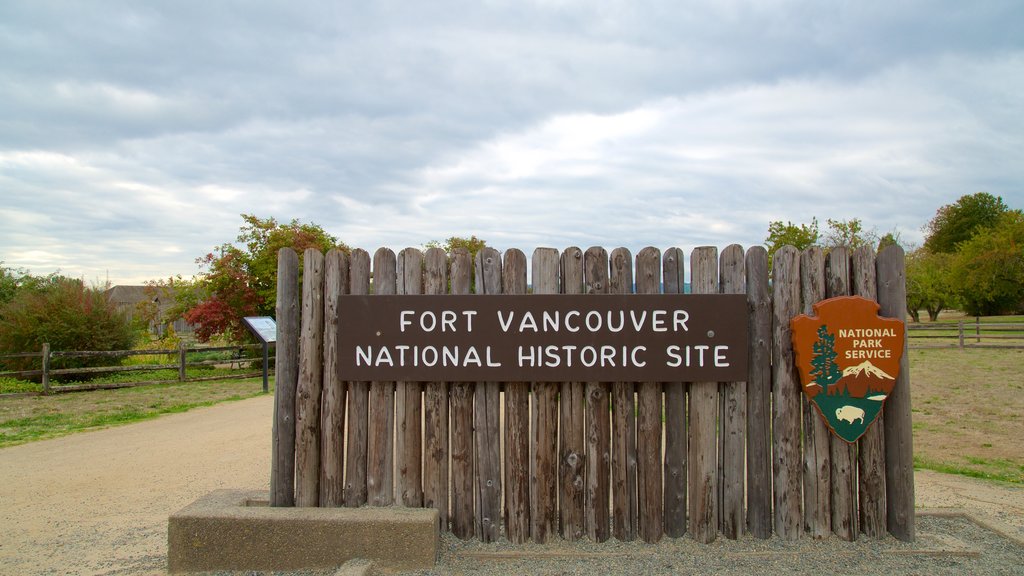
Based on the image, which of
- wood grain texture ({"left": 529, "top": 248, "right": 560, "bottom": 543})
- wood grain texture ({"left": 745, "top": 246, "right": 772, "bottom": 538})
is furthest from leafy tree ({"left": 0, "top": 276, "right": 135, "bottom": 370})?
wood grain texture ({"left": 745, "top": 246, "right": 772, "bottom": 538})

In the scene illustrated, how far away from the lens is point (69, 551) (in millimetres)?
4547

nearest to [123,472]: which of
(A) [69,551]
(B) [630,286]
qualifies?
(A) [69,551]

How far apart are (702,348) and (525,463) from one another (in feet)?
4.40

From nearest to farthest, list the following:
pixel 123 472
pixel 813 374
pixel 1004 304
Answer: pixel 813 374
pixel 123 472
pixel 1004 304

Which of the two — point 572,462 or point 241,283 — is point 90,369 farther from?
point 572,462

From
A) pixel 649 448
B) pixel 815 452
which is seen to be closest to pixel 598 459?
pixel 649 448

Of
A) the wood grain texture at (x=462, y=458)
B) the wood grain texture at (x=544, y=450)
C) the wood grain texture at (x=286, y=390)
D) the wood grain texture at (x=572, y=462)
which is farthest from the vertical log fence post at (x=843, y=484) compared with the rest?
the wood grain texture at (x=286, y=390)

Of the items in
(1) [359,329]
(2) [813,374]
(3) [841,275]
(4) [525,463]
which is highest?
(3) [841,275]

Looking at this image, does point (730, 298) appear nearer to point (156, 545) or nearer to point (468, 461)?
point (468, 461)

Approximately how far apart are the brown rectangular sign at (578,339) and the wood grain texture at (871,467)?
87 cm

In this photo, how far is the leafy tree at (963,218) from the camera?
58031mm

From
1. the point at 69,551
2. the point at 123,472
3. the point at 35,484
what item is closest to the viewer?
the point at 69,551

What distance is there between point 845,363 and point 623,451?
1.52m

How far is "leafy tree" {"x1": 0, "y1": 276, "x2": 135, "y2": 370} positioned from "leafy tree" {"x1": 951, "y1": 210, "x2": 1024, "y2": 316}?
42.9 meters
